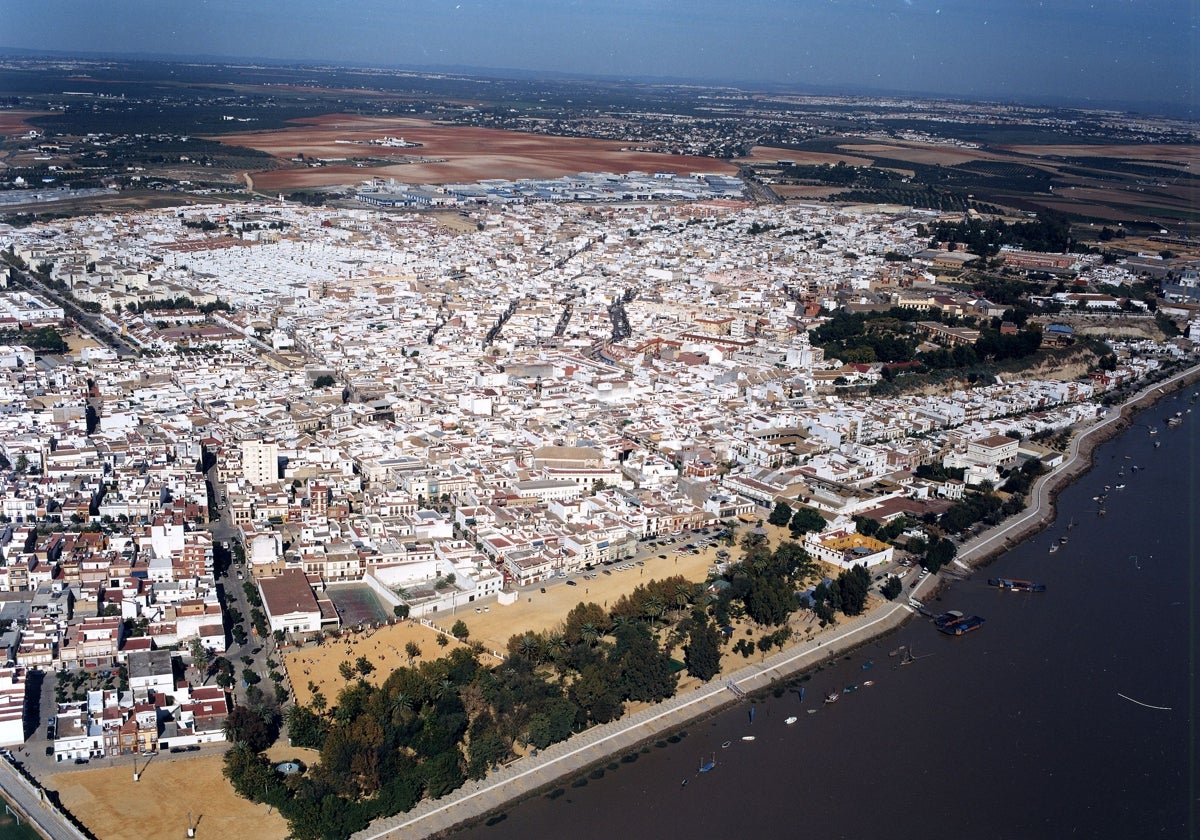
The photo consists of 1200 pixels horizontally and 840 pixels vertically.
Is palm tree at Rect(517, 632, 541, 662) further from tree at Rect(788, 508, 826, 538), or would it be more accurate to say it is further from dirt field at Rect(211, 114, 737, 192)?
dirt field at Rect(211, 114, 737, 192)

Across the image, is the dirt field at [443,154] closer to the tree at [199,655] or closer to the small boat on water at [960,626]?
the tree at [199,655]

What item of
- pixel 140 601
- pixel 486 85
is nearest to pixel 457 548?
pixel 140 601

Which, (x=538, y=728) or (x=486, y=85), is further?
(x=486, y=85)

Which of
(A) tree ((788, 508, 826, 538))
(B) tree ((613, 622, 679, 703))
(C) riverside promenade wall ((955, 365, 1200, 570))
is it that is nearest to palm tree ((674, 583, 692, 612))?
(B) tree ((613, 622, 679, 703))

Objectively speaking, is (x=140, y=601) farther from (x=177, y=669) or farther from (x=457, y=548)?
(x=457, y=548)

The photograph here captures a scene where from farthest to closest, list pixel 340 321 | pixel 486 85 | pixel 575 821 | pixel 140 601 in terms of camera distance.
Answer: pixel 486 85 < pixel 340 321 < pixel 140 601 < pixel 575 821

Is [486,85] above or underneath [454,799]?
above

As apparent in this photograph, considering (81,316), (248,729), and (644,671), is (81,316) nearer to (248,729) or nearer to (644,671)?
(248,729)

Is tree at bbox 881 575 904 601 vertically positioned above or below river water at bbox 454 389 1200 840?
above
